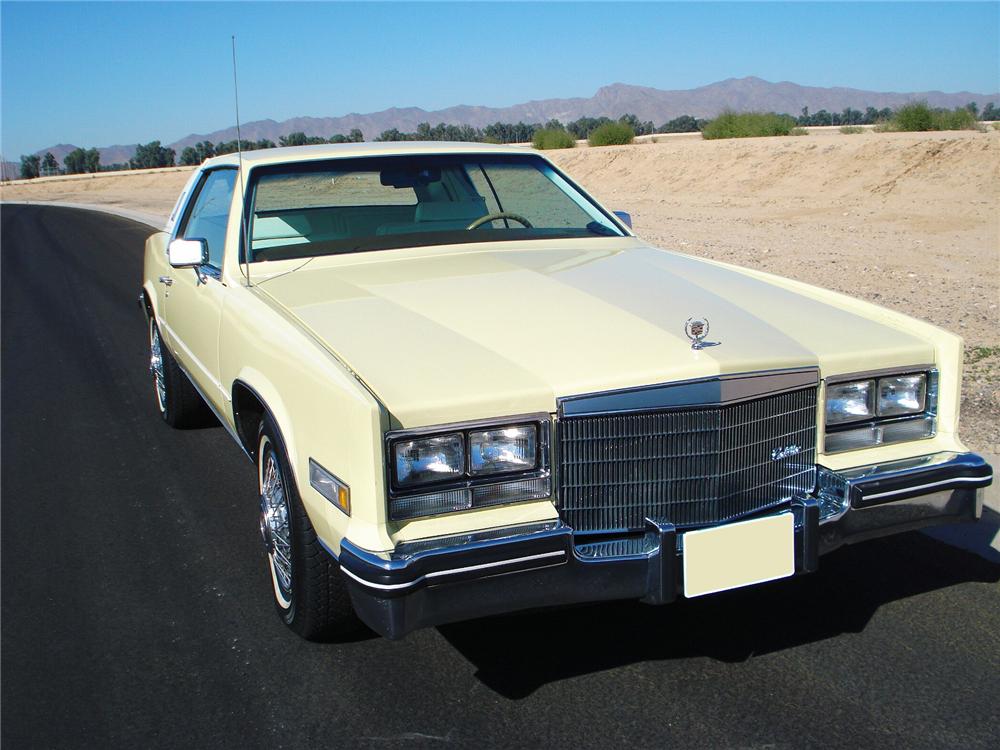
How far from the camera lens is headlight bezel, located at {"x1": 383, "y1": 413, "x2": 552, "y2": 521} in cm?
257

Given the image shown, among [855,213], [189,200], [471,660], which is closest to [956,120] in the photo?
[855,213]

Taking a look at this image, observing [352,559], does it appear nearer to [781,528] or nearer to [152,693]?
[152,693]

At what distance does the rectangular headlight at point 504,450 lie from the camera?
104 inches

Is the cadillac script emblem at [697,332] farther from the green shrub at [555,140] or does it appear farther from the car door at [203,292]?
the green shrub at [555,140]

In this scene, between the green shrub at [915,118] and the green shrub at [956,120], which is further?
the green shrub at [915,118]

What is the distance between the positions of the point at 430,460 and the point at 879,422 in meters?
1.48

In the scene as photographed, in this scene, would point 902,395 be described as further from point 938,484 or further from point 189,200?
point 189,200

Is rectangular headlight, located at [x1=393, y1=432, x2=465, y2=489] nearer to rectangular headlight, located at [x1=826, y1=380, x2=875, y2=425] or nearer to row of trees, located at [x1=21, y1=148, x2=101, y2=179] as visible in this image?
rectangular headlight, located at [x1=826, y1=380, x2=875, y2=425]

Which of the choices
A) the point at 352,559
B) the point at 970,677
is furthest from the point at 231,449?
the point at 970,677

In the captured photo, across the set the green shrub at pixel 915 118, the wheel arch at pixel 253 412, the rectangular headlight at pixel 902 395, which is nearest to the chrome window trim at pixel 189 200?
the wheel arch at pixel 253 412

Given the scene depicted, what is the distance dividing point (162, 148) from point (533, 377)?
→ 90134mm

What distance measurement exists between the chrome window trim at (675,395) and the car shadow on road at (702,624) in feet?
2.25

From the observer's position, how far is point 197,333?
443cm

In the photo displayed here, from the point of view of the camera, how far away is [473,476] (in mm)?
2654
